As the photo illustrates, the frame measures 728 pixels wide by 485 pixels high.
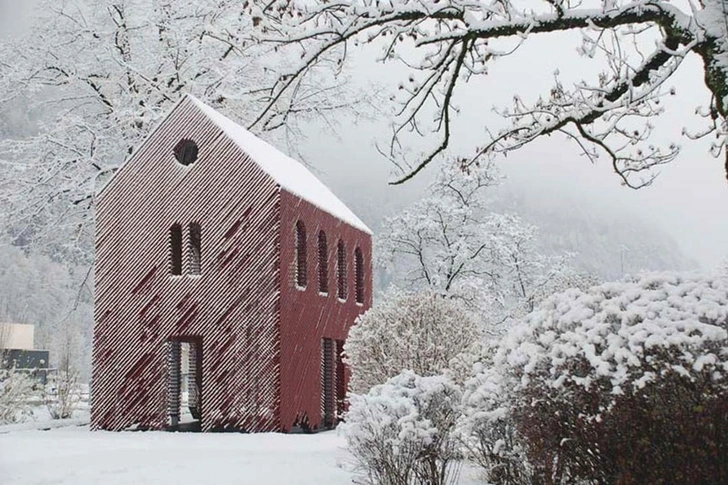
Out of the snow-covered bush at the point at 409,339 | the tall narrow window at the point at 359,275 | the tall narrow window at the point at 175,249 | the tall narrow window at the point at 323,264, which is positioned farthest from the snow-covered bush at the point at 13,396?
the snow-covered bush at the point at 409,339

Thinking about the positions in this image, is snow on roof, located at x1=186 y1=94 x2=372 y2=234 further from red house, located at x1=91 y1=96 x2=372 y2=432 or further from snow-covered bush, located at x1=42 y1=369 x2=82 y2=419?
snow-covered bush, located at x1=42 y1=369 x2=82 y2=419

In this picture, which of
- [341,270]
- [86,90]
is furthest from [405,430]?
[86,90]

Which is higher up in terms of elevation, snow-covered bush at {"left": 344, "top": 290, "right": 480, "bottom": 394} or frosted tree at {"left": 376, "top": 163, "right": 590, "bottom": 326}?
frosted tree at {"left": 376, "top": 163, "right": 590, "bottom": 326}

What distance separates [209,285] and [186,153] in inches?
126

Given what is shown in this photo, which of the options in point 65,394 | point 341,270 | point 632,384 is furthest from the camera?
point 341,270

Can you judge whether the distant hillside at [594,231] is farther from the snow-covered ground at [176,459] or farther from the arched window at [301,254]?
the snow-covered ground at [176,459]

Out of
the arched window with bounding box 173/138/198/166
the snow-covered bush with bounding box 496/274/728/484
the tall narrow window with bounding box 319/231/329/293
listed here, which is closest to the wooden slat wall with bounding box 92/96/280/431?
the arched window with bounding box 173/138/198/166

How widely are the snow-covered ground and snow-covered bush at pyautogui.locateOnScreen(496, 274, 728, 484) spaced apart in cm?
261

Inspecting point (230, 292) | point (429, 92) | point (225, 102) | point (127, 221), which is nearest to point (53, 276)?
point (225, 102)

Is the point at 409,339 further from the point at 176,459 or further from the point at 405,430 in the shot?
the point at 405,430

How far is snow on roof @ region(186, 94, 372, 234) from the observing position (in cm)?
1677

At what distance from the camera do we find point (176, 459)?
10836 millimetres

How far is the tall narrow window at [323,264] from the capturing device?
1933 cm

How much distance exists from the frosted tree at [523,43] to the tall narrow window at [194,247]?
8.85 metres
